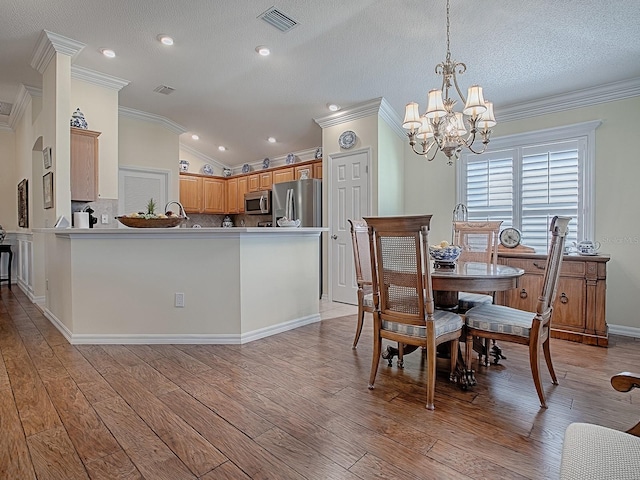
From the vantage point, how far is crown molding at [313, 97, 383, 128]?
462 cm

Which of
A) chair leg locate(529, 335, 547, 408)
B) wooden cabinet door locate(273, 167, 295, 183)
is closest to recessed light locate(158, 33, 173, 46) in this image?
wooden cabinet door locate(273, 167, 295, 183)

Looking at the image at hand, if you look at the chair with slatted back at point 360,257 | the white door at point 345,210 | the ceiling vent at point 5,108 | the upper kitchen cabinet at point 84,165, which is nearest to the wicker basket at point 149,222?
the upper kitchen cabinet at point 84,165

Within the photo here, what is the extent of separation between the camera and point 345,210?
5.02 meters

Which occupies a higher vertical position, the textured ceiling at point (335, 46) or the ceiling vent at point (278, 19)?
the ceiling vent at point (278, 19)

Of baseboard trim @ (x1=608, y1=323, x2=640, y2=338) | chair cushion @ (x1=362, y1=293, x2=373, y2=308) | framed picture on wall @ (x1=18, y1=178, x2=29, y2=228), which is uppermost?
framed picture on wall @ (x1=18, y1=178, x2=29, y2=228)

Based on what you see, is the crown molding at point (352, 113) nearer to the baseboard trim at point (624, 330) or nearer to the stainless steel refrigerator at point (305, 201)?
the stainless steel refrigerator at point (305, 201)

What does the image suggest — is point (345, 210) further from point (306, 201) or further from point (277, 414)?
point (277, 414)

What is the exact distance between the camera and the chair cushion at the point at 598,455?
0.86 m

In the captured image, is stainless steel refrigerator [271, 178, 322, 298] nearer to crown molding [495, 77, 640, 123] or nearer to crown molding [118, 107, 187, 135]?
crown molding [118, 107, 187, 135]

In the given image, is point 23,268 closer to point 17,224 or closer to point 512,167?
point 17,224

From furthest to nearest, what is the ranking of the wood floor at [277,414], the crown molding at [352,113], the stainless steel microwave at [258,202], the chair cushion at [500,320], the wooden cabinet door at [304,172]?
the stainless steel microwave at [258,202] < the wooden cabinet door at [304,172] < the crown molding at [352,113] < the chair cushion at [500,320] < the wood floor at [277,414]

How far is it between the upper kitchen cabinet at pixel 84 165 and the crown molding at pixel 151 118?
1479 mm

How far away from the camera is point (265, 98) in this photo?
4891mm

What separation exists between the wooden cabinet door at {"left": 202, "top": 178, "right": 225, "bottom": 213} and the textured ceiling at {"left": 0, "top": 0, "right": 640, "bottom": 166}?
2.51m
